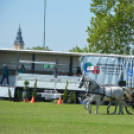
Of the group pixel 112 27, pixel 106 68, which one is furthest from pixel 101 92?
pixel 112 27

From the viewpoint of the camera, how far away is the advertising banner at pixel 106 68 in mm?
23391

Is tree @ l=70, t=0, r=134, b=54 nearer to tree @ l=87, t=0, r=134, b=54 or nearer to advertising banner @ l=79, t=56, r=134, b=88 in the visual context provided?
tree @ l=87, t=0, r=134, b=54

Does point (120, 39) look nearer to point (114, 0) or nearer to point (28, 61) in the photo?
point (114, 0)

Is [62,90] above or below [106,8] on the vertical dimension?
below

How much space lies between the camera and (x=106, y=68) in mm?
23547

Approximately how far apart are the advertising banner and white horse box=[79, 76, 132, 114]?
21.6 feet

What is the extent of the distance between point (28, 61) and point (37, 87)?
3021mm

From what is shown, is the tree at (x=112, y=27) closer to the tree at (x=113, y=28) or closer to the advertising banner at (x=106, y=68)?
the tree at (x=113, y=28)

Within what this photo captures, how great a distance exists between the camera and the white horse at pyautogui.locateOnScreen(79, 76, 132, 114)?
52.0ft

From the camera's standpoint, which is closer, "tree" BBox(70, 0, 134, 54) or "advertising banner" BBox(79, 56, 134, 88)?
"advertising banner" BBox(79, 56, 134, 88)

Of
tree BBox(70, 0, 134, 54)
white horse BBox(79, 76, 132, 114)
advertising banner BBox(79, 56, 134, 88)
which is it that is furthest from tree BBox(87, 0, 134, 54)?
white horse BBox(79, 76, 132, 114)

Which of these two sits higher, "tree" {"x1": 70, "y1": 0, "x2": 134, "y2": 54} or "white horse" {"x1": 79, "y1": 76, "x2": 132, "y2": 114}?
"tree" {"x1": 70, "y1": 0, "x2": 134, "y2": 54}

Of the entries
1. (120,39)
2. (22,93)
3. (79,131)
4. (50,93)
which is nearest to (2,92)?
(22,93)

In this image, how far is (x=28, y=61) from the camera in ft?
83.8
